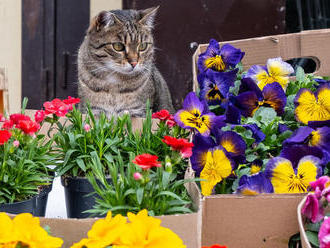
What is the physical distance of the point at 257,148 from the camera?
875mm

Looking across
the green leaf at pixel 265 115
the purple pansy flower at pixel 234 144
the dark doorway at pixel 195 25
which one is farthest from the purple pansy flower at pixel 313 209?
the dark doorway at pixel 195 25

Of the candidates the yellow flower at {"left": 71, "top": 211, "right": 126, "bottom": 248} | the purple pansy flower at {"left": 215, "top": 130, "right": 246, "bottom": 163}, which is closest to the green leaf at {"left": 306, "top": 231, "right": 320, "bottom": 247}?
the purple pansy flower at {"left": 215, "top": 130, "right": 246, "bottom": 163}

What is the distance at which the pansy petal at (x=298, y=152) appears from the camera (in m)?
0.80

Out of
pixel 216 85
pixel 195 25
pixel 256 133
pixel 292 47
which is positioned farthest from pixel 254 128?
pixel 195 25

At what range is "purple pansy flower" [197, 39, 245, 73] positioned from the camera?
1118 mm

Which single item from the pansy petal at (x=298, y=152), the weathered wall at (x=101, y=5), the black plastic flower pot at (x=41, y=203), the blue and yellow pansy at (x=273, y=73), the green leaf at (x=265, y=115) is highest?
the weathered wall at (x=101, y=5)

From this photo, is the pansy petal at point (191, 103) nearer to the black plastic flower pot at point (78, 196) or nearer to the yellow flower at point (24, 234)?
the black plastic flower pot at point (78, 196)

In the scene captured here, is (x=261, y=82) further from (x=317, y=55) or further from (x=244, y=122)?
(x=317, y=55)

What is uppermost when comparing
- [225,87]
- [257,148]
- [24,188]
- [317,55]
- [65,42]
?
[65,42]

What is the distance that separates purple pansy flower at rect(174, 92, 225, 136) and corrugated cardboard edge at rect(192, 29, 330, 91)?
0.29 m

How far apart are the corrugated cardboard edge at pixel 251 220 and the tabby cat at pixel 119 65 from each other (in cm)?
132

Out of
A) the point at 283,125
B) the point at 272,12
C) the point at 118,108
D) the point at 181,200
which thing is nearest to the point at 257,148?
the point at 283,125

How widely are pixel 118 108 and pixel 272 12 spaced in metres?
1.45

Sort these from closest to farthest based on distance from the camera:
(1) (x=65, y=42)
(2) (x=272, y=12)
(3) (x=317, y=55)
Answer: (3) (x=317, y=55) < (2) (x=272, y=12) < (1) (x=65, y=42)
